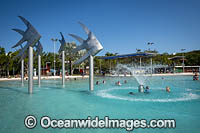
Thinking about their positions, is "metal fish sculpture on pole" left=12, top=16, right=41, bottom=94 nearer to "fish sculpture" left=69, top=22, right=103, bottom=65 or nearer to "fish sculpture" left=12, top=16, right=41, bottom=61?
"fish sculpture" left=12, top=16, right=41, bottom=61

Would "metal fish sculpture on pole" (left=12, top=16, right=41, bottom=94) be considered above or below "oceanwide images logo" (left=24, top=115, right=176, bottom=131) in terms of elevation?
above

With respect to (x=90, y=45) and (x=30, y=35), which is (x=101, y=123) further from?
(x=30, y=35)

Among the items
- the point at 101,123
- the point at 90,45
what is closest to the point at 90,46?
the point at 90,45

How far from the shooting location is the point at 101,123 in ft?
20.8

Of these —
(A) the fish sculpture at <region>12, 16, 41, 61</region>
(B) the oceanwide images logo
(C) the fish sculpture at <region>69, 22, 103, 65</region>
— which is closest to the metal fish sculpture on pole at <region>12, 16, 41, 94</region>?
(A) the fish sculpture at <region>12, 16, 41, 61</region>

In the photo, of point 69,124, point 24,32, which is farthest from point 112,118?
point 24,32

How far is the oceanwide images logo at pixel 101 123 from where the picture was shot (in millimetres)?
6043

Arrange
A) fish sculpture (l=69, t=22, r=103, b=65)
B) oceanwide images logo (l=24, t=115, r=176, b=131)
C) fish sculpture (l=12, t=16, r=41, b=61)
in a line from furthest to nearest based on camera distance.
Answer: fish sculpture (l=69, t=22, r=103, b=65) → fish sculpture (l=12, t=16, r=41, b=61) → oceanwide images logo (l=24, t=115, r=176, b=131)

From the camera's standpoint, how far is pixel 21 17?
13578mm

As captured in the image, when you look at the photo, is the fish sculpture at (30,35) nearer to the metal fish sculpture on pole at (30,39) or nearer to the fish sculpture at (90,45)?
the metal fish sculpture on pole at (30,39)

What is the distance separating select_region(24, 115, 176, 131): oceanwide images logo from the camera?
6043mm

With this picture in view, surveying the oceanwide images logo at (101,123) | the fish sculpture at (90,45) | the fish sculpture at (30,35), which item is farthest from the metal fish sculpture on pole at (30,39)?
the oceanwide images logo at (101,123)

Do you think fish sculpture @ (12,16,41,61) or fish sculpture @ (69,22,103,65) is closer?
fish sculpture @ (12,16,41,61)

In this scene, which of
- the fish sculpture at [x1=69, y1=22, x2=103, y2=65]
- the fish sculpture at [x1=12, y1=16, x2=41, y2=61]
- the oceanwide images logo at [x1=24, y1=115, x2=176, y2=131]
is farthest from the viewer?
the fish sculpture at [x1=69, y1=22, x2=103, y2=65]
